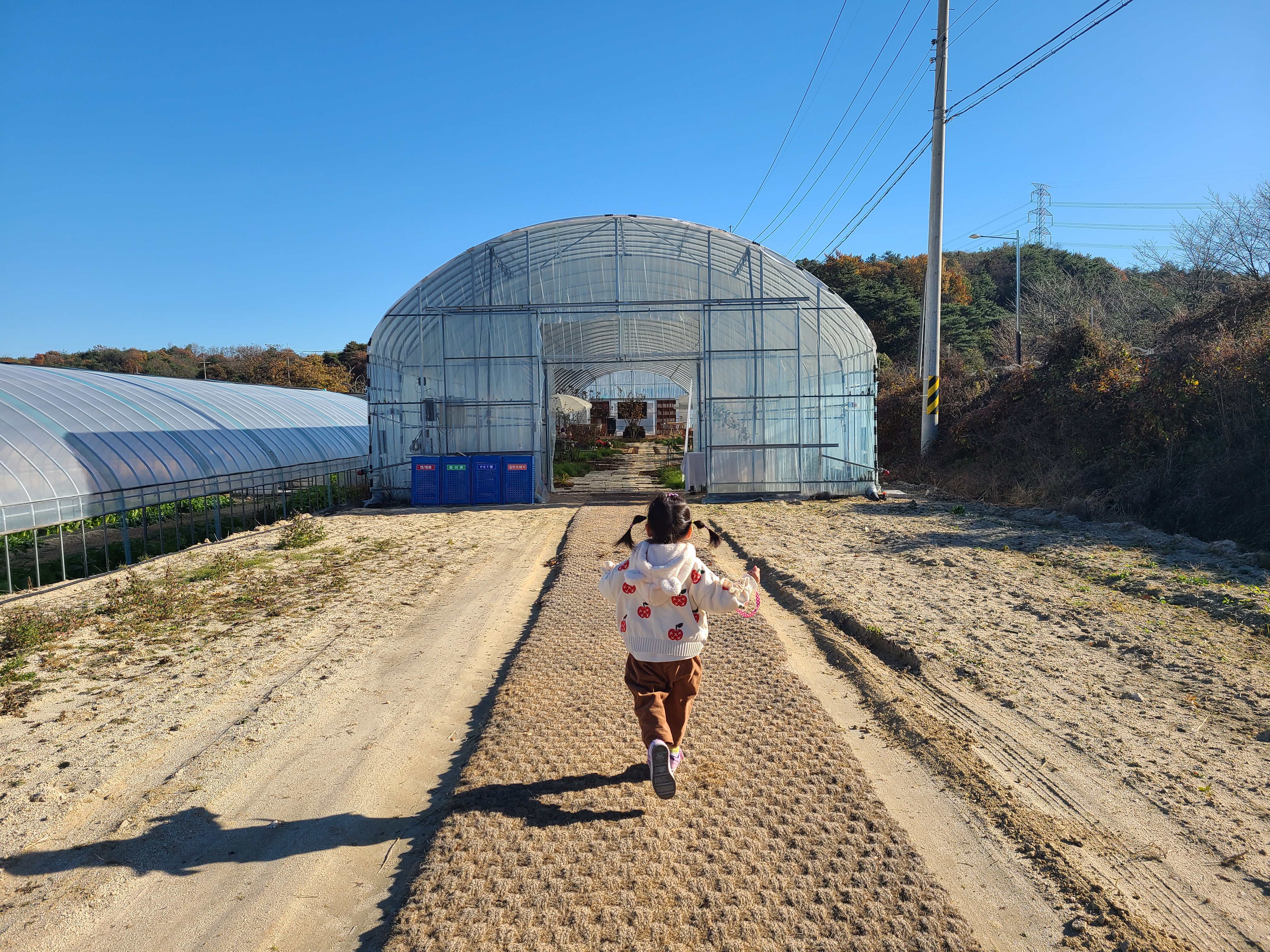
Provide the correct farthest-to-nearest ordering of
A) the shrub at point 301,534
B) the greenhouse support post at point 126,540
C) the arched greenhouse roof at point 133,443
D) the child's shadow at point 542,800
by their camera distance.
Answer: the shrub at point 301,534, the arched greenhouse roof at point 133,443, the greenhouse support post at point 126,540, the child's shadow at point 542,800

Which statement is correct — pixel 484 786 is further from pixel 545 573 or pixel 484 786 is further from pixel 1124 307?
pixel 1124 307

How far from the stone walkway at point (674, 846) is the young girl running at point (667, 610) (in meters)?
0.38

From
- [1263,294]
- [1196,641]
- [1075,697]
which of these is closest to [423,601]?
[1075,697]

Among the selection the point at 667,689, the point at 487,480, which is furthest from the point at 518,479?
the point at 667,689

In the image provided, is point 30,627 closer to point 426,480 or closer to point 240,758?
point 240,758

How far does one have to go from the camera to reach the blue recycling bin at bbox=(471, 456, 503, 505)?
1712 centimetres

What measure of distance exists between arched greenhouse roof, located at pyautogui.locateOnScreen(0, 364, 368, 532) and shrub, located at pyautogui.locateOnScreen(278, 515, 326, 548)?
246cm

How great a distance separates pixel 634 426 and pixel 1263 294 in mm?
31429

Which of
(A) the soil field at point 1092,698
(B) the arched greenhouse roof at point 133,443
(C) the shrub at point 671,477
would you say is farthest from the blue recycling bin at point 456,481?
(A) the soil field at point 1092,698

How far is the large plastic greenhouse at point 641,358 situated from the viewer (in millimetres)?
17469

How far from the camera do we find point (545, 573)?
994 cm

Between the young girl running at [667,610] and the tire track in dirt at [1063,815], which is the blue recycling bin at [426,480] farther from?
the young girl running at [667,610]

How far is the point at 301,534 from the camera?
11.8m

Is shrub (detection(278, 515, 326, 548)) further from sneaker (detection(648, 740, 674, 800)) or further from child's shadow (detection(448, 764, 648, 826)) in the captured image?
sneaker (detection(648, 740, 674, 800))
